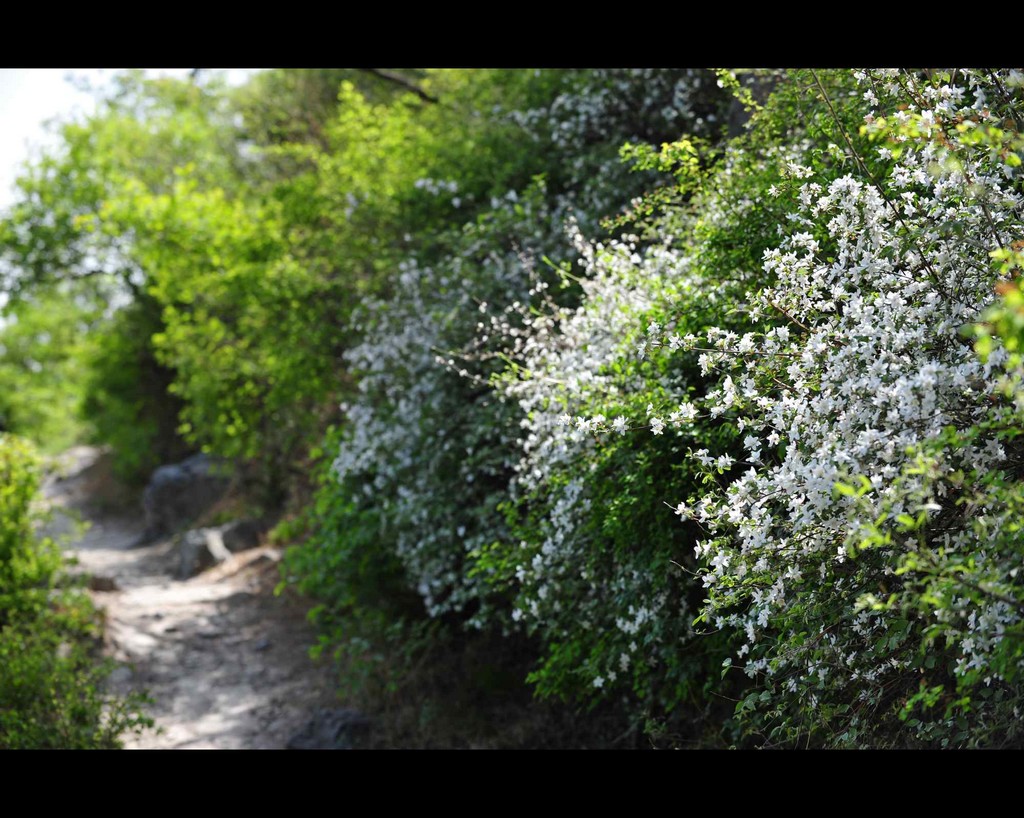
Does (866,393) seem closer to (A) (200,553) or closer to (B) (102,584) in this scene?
(B) (102,584)

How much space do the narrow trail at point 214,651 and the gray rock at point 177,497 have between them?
71.1 inches

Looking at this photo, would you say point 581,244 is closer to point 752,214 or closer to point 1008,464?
point 752,214

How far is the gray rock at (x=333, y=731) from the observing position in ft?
Answer: 23.6

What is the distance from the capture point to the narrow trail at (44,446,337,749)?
7.88 metres

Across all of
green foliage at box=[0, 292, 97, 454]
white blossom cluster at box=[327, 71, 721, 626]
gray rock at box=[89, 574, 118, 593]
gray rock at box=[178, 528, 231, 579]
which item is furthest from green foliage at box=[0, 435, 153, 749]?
green foliage at box=[0, 292, 97, 454]

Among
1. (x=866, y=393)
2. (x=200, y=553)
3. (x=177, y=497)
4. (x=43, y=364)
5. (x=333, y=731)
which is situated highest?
(x=43, y=364)

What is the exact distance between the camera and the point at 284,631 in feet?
33.6

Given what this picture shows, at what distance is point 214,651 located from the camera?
9836 millimetres

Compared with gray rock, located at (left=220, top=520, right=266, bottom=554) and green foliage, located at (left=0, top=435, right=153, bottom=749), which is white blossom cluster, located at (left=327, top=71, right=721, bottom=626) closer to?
green foliage, located at (left=0, top=435, right=153, bottom=749)

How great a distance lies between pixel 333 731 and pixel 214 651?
10.2ft

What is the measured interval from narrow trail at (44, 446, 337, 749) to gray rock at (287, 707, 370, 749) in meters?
0.25

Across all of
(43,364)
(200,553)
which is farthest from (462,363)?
(43,364)
